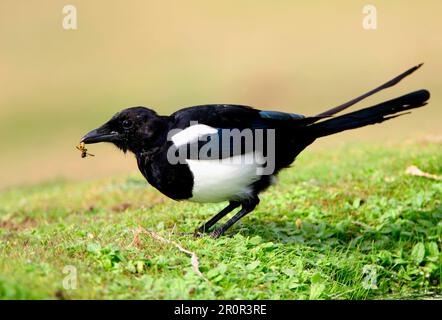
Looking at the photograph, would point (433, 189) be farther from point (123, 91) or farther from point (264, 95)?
point (123, 91)

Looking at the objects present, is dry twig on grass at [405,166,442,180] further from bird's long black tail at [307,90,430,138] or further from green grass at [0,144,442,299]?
bird's long black tail at [307,90,430,138]

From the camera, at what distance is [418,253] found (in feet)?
15.9

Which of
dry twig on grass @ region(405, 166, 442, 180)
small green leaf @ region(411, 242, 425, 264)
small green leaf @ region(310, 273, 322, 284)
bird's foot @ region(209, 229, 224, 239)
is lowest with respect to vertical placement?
small green leaf @ region(411, 242, 425, 264)

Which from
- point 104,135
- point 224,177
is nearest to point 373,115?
point 224,177

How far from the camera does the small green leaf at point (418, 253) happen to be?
190 inches

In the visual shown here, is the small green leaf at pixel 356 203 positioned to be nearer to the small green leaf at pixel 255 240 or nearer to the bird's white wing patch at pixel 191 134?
the small green leaf at pixel 255 240

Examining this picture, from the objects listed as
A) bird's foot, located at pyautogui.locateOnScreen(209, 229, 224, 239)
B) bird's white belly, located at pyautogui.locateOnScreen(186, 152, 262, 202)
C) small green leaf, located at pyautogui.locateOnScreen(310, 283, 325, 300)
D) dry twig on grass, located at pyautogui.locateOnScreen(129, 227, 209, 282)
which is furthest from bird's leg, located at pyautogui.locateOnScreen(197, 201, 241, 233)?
small green leaf, located at pyautogui.locateOnScreen(310, 283, 325, 300)

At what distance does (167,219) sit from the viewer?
5.41m

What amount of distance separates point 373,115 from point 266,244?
118 centimetres

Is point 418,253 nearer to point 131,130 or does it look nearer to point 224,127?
point 224,127

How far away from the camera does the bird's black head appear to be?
4820 millimetres

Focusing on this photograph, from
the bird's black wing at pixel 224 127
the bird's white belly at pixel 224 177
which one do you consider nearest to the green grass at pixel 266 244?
the bird's white belly at pixel 224 177

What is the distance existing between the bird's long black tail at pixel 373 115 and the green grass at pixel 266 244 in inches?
31.2

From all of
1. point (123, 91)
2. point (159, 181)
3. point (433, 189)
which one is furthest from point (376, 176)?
point (123, 91)
